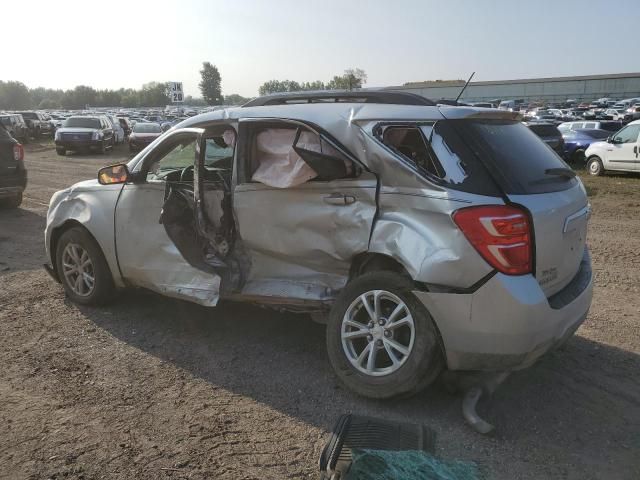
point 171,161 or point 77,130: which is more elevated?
point 171,161

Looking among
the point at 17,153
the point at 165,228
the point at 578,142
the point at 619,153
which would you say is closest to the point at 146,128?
the point at 17,153

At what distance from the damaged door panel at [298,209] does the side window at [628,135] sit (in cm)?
1453

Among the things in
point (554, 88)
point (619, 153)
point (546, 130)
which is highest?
point (554, 88)

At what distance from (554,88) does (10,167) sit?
111326 mm

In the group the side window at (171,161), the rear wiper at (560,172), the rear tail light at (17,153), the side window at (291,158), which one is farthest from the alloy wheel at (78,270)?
the rear tail light at (17,153)

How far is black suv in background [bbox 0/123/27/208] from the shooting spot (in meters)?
10.1

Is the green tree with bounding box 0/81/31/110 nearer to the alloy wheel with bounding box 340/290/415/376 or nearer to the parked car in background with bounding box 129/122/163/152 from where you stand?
the parked car in background with bounding box 129/122/163/152

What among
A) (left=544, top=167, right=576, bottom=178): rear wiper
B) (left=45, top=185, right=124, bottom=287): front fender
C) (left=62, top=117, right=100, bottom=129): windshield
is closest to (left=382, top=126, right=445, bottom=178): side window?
(left=544, top=167, right=576, bottom=178): rear wiper

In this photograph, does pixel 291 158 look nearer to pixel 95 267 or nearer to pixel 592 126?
pixel 95 267

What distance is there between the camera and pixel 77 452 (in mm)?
3182

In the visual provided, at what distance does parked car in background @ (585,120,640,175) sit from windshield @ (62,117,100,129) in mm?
21250

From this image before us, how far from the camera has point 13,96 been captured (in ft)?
457

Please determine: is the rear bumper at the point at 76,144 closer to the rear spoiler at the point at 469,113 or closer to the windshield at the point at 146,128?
the windshield at the point at 146,128

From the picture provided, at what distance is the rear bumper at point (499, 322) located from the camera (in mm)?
3201
